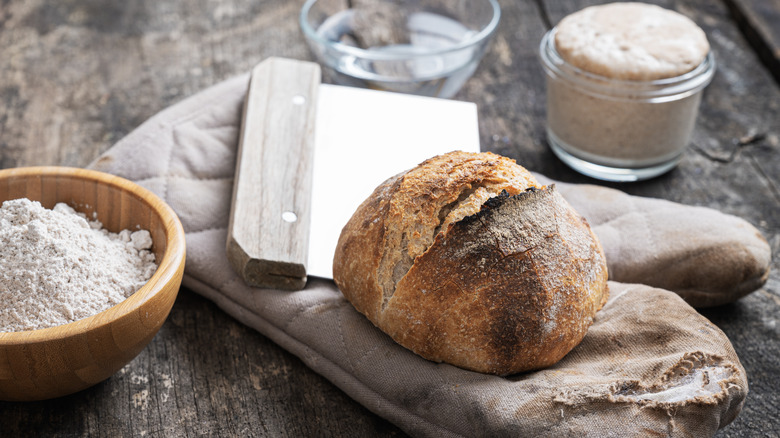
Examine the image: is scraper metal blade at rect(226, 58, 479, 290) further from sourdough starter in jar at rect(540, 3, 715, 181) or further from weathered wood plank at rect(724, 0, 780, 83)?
weathered wood plank at rect(724, 0, 780, 83)

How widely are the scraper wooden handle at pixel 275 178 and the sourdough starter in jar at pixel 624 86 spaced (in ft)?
1.77

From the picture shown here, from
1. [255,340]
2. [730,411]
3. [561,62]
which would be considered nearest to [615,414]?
[730,411]

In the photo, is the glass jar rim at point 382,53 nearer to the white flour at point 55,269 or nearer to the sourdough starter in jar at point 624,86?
the sourdough starter in jar at point 624,86

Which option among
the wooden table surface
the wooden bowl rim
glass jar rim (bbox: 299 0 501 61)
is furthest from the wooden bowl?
glass jar rim (bbox: 299 0 501 61)

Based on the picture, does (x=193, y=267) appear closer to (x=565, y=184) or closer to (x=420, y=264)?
(x=420, y=264)

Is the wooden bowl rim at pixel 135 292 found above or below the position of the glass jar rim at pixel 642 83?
above

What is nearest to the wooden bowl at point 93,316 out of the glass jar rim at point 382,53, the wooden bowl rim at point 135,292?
the wooden bowl rim at point 135,292

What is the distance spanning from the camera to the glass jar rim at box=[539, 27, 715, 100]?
4.76 ft

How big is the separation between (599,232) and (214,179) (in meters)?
0.74

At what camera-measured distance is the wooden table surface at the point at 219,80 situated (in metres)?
1.08

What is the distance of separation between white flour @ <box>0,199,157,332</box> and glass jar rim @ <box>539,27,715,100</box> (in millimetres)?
917

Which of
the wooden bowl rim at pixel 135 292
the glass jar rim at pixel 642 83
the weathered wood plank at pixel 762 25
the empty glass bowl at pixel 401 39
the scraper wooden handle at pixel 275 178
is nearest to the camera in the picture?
the wooden bowl rim at pixel 135 292

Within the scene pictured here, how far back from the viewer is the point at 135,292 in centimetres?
99

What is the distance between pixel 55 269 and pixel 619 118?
3.62 ft
